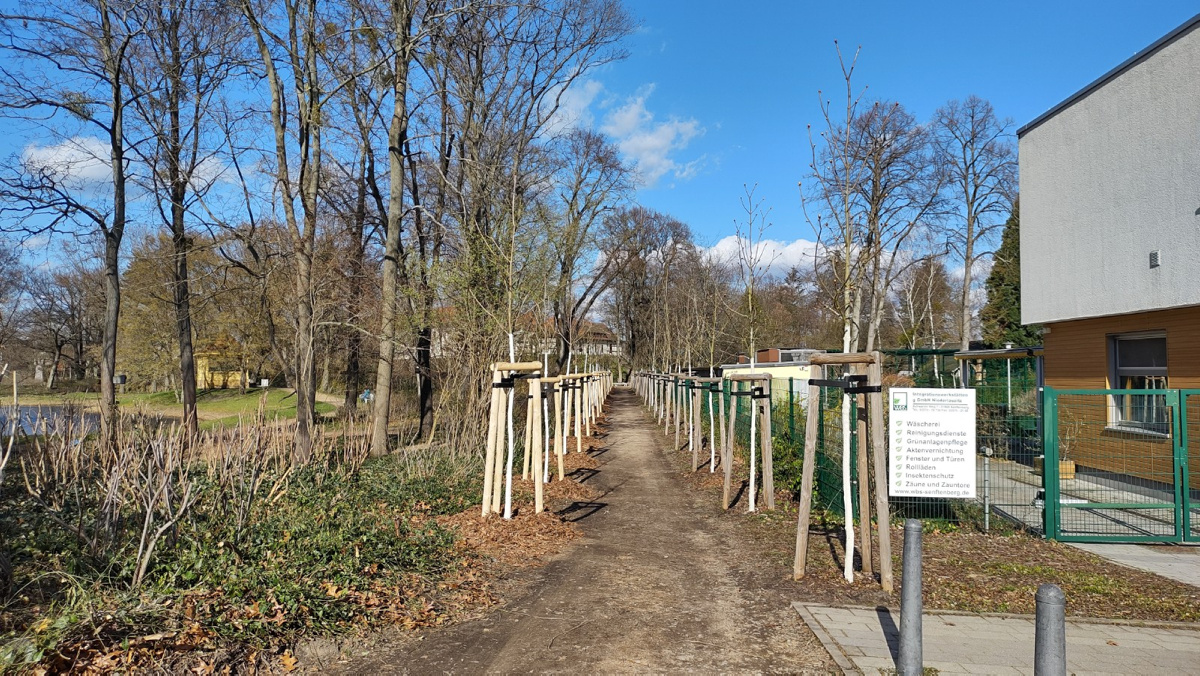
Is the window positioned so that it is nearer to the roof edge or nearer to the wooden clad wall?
the wooden clad wall

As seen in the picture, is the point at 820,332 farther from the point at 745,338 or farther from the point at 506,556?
the point at 506,556

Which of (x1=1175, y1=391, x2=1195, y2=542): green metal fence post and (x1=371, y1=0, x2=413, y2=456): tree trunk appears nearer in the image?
(x1=1175, y1=391, x2=1195, y2=542): green metal fence post

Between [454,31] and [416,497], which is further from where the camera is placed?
[454,31]

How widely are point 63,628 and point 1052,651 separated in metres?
5.03

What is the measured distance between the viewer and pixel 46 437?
796 centimetres

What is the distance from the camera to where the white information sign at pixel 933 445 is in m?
6.09

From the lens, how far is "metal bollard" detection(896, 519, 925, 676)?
4.19 m

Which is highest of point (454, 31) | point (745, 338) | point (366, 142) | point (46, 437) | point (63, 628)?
point (454, 31)

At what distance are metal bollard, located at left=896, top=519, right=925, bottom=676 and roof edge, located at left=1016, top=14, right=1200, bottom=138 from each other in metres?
10.8

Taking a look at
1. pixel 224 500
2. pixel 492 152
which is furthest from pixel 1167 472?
pixel 492 152

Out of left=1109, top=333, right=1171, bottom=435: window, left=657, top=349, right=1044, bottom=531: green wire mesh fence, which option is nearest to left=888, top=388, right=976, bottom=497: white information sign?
left=657, top=349, right=1044, bottom=531: green wire mesh fence

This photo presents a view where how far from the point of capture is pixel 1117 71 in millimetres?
11930

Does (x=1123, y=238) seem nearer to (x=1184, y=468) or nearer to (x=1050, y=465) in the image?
(x=1184, y=468)

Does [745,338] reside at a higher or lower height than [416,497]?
higher
